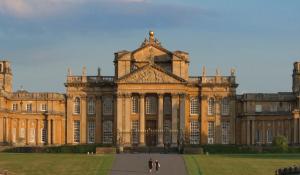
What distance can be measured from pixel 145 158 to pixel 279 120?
137 feet

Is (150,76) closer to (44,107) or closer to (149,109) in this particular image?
(149,109)

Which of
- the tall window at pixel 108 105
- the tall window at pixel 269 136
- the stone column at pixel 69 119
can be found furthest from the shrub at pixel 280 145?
the stone column at pixel 69 119

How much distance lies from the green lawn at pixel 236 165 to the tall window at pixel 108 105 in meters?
37.8

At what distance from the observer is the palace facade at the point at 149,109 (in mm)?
126938

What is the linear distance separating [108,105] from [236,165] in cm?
5001

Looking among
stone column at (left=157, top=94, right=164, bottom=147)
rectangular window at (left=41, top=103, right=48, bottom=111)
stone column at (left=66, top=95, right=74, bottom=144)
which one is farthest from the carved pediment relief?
rectangular window at (left=41, top=103, right=48, bottom=111)

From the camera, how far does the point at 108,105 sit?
432ft

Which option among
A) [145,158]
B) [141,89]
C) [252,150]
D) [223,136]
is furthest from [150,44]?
[145,158]

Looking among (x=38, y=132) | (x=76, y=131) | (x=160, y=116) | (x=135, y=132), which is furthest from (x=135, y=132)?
(x=38, y=132)

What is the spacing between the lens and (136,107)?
12850 centimetres

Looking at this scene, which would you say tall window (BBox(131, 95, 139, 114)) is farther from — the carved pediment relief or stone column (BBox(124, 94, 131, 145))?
the carved pediment relief

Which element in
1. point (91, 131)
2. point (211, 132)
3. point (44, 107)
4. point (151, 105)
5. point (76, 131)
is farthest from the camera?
point (44, 107)

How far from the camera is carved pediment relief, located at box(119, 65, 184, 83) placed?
415ft

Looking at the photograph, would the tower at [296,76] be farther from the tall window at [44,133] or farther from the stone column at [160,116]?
the tall window at [44,133]
